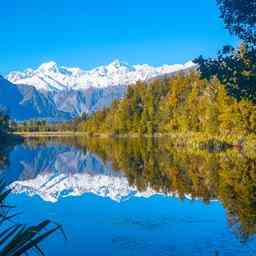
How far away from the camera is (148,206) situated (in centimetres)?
3284

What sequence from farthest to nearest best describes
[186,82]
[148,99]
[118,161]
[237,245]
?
[148,99] < [186,82] < [118,161] < [237,245]

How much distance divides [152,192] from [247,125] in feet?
138

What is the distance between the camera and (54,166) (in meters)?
71.1

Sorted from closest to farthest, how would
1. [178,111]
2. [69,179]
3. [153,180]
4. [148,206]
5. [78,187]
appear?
[148,206] < [153,180] < [78,187] < [69,179] < [178,111]

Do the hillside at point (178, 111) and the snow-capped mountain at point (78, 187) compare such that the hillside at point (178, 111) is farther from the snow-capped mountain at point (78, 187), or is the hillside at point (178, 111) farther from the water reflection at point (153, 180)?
the snow-capped mountain at point (78, 187)

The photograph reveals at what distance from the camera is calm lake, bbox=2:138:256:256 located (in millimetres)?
21047

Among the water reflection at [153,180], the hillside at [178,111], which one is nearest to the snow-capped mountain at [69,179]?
the water reflection at [153,180]

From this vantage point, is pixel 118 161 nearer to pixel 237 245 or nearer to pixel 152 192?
pixel 152 192

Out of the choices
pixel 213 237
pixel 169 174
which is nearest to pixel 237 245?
pixel 213 237

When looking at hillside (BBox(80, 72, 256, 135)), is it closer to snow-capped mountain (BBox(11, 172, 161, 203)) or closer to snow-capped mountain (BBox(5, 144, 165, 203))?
snow-capped mountain (BBox(11, 172, 161, 203))

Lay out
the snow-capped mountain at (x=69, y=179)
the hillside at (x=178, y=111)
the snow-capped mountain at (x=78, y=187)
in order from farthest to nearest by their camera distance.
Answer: the hillside at (x=178, y=111) < the snow-capped mountain at (x=69, y=179) < the snow-capped mountain at (x=78, y=187)

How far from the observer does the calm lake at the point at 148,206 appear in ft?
69.1

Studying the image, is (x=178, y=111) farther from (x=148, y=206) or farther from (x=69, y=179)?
(x=148, y=206)

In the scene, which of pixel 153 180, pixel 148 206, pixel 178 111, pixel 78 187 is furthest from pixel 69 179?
pixel 178 111
